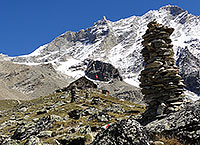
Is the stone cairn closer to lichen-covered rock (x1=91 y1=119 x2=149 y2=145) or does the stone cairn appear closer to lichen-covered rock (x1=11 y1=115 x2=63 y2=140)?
lichen-covered rock (x1=91 y1=119 x2=149 y2=145)

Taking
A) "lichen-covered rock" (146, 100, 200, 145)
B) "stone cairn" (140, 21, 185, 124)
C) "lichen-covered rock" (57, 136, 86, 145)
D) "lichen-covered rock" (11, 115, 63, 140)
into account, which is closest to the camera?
"lichen-covered rock" (146, 100, 200, 145)

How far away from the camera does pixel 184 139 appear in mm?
8656

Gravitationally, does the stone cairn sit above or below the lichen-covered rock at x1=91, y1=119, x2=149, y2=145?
above

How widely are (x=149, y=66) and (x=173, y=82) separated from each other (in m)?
3.11

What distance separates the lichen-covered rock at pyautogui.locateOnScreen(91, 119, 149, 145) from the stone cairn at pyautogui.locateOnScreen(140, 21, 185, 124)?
10086mm

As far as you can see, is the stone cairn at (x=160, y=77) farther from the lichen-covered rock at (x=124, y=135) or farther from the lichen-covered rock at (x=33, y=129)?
the lichen-covered rock at (x=33, y=129)

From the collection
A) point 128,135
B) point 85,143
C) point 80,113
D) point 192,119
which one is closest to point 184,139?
point 192,119

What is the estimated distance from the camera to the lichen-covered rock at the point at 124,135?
283 inches

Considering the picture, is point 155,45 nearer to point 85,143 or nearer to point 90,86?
point 85,143

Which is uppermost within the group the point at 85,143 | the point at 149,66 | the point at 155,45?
the point at 155,45

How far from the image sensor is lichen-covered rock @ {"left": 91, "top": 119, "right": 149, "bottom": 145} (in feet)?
23.6

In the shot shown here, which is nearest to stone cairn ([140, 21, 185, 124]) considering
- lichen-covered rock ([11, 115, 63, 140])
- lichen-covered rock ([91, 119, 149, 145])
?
lichen-covered rock ([91, 119, 149, 145])

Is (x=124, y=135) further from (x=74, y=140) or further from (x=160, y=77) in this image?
(x=160, y=77)

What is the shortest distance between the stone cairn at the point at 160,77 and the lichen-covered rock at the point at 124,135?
33.1ft
